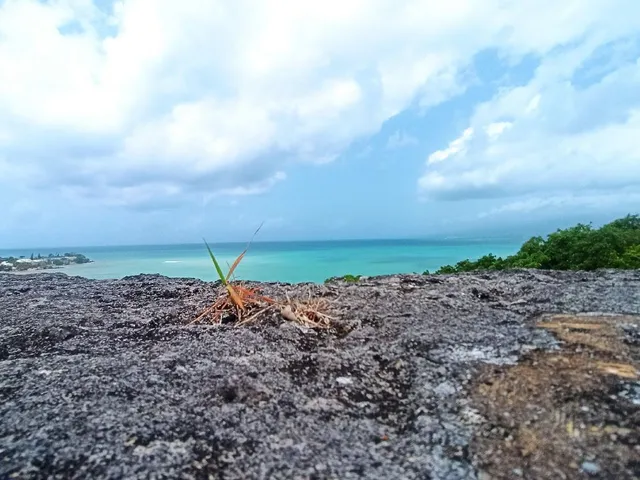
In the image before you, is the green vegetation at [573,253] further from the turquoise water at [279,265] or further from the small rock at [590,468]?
the small rock at [590,468]

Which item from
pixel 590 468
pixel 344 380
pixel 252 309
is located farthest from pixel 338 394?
pixel 252 309

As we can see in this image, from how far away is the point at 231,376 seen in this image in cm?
357

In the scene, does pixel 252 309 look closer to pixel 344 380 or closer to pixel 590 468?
pixel 344 380

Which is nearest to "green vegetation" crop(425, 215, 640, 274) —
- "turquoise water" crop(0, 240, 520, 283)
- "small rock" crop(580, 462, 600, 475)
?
"turquoise water" crop(0, 240, 520, 283)

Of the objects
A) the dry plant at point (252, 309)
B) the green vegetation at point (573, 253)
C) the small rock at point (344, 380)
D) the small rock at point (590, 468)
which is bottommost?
the small rock at point (590, 468)

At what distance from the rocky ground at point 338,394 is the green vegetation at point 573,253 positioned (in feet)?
16.7

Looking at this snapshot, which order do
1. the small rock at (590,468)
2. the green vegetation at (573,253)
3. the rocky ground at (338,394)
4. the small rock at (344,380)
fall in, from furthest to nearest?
1. the green vegetation at (573,253)
2. the small rock at (344,380)
3. the rocky ground at (338,394)
4. the small rock at (590,468)

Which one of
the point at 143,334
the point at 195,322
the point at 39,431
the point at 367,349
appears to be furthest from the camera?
the point at 195,322

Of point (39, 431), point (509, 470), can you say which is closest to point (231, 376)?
point (39, 431)

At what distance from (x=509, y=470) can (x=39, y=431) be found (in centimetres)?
274

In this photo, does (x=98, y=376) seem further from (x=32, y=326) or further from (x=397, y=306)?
(x=397, y=306)

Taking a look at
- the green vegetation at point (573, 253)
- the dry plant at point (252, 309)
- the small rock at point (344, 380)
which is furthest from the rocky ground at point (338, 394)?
the green vegetation at point (573, 253)

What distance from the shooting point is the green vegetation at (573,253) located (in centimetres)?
1027

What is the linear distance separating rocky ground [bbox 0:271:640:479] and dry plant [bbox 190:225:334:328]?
23 centimetres
